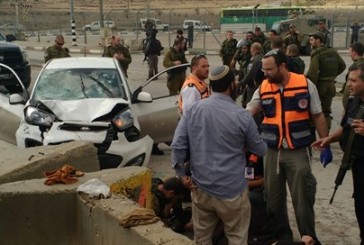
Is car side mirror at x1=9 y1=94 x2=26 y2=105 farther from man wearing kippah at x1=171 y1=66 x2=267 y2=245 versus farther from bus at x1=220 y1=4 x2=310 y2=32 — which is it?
bus at x1=220 y1=4 x2=310 y2=32

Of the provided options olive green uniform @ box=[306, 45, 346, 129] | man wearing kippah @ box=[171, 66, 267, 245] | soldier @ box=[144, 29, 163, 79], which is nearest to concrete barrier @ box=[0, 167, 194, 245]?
man wearing kippah @ box=[171, 66, 267, 245]

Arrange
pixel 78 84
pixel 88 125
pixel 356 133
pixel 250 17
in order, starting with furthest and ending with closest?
→ pixel 250 17 → pixel 78 84 → pixel 88 125 → pixel 356 133

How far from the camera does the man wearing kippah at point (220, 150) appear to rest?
3621 millimetres

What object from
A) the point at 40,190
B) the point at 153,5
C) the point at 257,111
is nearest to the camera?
the point at 40,190

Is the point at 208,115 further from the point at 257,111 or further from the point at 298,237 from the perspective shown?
the point at 298,237

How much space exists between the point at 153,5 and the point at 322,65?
82.2 metres

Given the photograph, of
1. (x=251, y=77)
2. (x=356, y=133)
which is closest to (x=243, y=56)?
(x=251, y=77)

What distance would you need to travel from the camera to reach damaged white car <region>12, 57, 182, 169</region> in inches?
250

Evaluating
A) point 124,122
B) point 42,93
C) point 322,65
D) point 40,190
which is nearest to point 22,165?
point 40,190

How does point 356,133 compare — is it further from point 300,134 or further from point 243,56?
point 243,56

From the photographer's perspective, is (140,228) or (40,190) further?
(40,190)

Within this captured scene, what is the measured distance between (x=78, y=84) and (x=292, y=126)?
12.7ft

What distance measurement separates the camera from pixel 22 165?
4840mm

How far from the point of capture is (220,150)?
11.9ft
